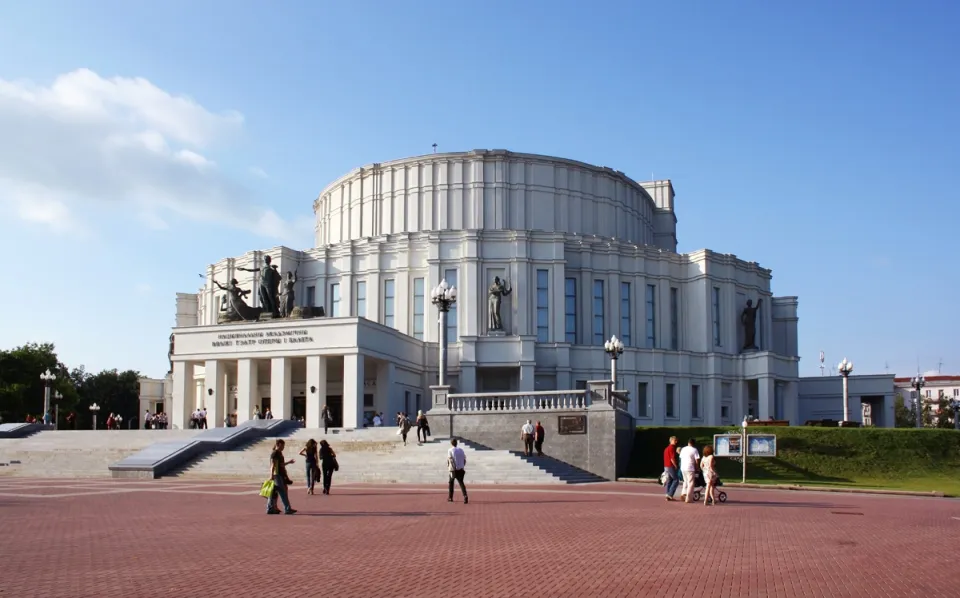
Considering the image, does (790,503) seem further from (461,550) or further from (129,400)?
(129,400)

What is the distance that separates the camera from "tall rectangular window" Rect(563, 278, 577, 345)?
65750mm

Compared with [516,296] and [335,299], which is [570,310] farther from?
[335,299]

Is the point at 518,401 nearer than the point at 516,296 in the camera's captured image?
Yes

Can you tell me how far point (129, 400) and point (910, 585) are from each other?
4632 inches

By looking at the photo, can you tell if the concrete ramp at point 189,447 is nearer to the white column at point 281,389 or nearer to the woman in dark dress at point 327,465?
the white column at point 281,389

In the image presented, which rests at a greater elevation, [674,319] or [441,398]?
[674,319]

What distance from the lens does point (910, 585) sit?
1287 cm

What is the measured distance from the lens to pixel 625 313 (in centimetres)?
6775

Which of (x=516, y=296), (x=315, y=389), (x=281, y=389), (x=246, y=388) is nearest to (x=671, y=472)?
(x=315, y=389)

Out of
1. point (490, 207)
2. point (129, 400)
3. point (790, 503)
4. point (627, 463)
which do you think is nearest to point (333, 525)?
point (790, 503)

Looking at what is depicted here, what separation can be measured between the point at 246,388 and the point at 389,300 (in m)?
15.8

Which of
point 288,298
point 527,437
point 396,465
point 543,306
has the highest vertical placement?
point 288,298

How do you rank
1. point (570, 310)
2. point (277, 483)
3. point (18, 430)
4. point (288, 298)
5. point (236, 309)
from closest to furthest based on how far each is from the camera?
point (277, 483) < point (18, 430) < point (236, 309) < point (288, 298) < point (570, 310)

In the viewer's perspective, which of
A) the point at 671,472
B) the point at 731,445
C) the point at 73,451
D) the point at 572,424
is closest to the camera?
the point at 671,472
